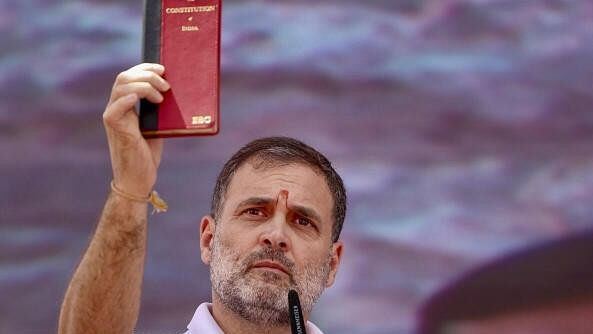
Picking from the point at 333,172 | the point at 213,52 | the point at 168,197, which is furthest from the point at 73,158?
the point at 213,52

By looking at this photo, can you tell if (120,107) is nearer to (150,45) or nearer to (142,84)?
(142,84)

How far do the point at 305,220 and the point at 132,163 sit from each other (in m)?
0.52

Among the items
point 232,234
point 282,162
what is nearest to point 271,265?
point 232,234

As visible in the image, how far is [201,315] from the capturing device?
2.79m

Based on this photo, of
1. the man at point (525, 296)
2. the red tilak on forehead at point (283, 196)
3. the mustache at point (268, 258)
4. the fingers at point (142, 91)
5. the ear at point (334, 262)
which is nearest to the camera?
the fingers at point (142, 91)

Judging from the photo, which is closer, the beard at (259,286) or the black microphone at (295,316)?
the black microphone at (295,316)

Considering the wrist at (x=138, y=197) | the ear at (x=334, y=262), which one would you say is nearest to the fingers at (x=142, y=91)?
the wrist at (x=138, y=197)

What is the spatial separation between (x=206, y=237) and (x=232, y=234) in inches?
7.7

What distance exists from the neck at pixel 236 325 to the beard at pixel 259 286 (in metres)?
0.01

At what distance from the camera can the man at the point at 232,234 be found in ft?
8.32

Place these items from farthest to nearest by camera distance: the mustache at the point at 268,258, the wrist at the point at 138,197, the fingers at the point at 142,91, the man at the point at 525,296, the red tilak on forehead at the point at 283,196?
the man at the point at 525,296 → the red tilak on forehead at the point at 283,196 → the mustache at the point at 268,258 → the wrist at the point at 138,197 → the fingers at the point at 142,91

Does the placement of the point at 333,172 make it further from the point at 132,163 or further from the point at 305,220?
the point at 132,163

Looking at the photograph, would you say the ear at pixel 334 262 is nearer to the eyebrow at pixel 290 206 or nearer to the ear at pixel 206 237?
the eyebrow at pixel 290 206

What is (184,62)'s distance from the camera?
2539 mm
